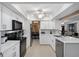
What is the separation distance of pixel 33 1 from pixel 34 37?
Result: 35.9 feet

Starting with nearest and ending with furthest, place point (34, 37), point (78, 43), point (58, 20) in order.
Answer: point (78, 43) → point (58, 20) → point (34, 37)

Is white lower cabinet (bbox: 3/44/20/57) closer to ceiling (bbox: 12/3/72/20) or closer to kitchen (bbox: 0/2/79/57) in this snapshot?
kitchen (bbox: 0/2/79/57)

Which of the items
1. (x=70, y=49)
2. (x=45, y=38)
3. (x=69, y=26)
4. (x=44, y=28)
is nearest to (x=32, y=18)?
(x=44, y=28)

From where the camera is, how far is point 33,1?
263cm

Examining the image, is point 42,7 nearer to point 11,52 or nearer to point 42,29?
point 11,52

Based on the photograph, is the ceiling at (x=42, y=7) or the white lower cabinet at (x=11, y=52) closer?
the white lower cabinet at (x=11, y=52)

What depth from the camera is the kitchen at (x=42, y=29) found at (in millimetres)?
3139

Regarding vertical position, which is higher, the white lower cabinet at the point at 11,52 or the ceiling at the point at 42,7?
the ceiling at the point at 42,7

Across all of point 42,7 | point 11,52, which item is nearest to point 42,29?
point 42,7

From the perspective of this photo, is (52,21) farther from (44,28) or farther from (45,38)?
(45,38)

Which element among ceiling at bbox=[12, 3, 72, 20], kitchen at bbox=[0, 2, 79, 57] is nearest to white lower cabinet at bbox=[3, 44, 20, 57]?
kitchen at bbox=[0, 2, 79, 57]

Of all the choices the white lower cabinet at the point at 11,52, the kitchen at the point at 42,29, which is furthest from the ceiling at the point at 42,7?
the white lower cabinet at the point at 11,52

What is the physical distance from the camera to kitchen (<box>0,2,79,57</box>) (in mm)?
3139

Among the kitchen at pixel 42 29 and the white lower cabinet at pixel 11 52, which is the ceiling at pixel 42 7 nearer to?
the kitchen at pixel 42 29
